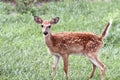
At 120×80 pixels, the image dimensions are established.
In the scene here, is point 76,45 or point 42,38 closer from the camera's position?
point 76,45

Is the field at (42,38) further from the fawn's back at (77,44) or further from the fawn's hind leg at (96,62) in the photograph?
the fawn's back at (77,44)

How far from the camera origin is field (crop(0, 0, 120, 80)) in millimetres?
10031

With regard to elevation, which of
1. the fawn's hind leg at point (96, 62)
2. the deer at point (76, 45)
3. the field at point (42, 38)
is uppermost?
the deer at point (76, 45)

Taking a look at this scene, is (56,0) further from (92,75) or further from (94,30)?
(92,75)

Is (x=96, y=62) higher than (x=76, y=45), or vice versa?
(x=76, y=45)

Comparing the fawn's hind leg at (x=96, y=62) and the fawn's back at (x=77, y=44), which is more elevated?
the fawn's back at (x=77, y=44)

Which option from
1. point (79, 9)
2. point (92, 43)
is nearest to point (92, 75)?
point (92, 43)

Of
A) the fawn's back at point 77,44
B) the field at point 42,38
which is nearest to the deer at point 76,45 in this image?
the fawn's back at point 77,44

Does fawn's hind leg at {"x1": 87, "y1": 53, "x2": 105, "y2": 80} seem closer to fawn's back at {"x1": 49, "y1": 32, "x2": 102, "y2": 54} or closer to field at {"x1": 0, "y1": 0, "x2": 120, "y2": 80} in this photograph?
fawn's back at {"x1": 49, "y1": 32, "x2": 102, "y2": 54}

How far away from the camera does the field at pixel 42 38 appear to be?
10.0 m

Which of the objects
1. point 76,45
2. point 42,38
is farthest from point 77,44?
point 42,38

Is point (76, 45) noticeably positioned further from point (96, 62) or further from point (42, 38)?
point (42, 38)

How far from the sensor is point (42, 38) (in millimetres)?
13461

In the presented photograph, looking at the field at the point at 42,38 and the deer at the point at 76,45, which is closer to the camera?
the deer at the point at 76,45
